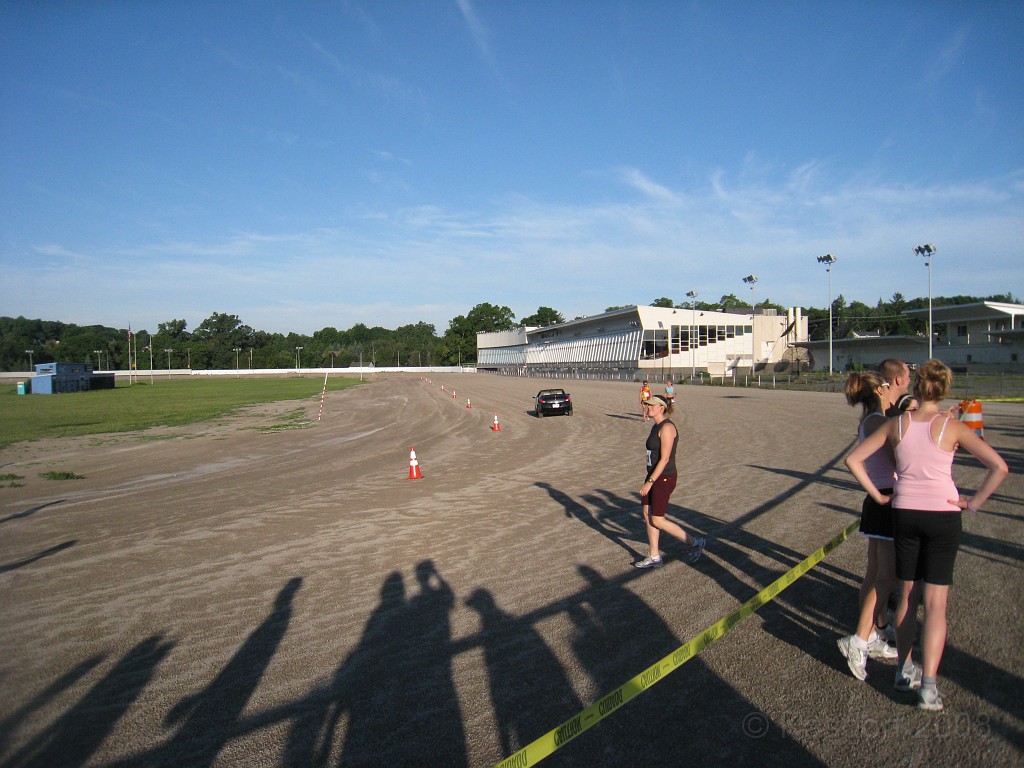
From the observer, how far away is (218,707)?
4.21m

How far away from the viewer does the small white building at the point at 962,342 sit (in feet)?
190

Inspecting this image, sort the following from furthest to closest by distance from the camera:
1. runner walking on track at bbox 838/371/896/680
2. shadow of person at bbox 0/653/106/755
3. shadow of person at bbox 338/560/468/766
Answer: runner walking on track at bbox 838/371/896/680 → shadow of person at bbox 0/653/106/755 → shadow of person at bbox 338/560/468/766

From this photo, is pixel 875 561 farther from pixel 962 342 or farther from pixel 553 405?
pixel 962 342

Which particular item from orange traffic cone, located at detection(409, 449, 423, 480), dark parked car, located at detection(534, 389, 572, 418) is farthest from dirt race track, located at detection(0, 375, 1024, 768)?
dark parked car, located at detection(534, 389, 572, 418)

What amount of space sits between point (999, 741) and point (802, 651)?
1.28 meters

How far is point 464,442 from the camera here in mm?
20844

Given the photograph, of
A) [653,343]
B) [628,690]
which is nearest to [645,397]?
[628,690]

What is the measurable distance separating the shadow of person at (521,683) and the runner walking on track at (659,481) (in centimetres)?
201

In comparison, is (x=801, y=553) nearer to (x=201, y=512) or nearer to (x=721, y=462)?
(x=721, y=462)

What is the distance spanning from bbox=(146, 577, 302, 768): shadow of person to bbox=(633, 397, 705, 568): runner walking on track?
3682 millimetres

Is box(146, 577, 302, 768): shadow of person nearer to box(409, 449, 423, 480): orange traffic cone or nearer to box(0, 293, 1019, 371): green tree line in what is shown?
box(409, 449, 423, 480): orange traffic cone

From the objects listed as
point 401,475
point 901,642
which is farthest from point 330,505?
point 901,642

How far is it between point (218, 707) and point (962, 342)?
81.2 m

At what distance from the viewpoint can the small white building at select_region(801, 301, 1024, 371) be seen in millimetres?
57812
